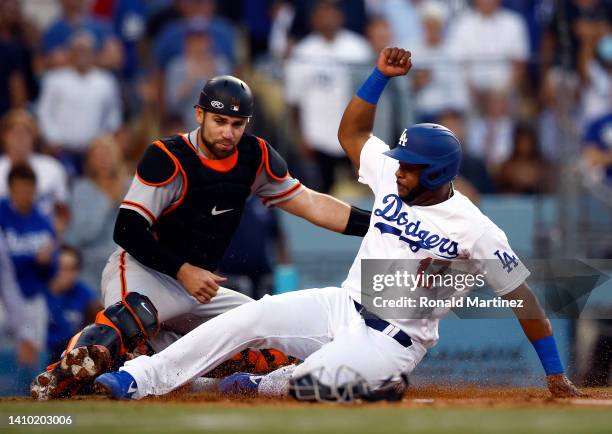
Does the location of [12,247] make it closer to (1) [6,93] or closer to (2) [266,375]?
(1) [6,93]

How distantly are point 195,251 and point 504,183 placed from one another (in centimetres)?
456

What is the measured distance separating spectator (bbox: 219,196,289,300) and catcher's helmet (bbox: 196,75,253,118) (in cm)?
287

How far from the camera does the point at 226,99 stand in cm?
740

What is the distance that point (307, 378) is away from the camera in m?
6.64

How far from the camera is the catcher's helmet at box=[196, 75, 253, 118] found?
739 centimetres

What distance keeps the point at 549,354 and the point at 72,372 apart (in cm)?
289

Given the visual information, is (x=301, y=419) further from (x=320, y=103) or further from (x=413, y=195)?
(x=320, y=103)

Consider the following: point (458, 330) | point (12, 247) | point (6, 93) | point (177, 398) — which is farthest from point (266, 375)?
point (6, 93)

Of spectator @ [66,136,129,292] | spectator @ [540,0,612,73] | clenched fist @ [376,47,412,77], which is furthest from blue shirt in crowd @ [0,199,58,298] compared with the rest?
spectator @ [540,0,612,73]

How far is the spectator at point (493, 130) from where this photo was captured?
36.1ft

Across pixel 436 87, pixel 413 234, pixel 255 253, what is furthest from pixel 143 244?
pixel 436 87

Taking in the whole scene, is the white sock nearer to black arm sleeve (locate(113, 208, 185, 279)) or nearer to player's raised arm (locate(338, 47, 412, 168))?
black arm sleeve (locate(113, 208, 185, 279))

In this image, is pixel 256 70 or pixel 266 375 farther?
pixel 256 70

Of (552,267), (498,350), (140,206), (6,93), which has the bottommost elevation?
(498,350)
